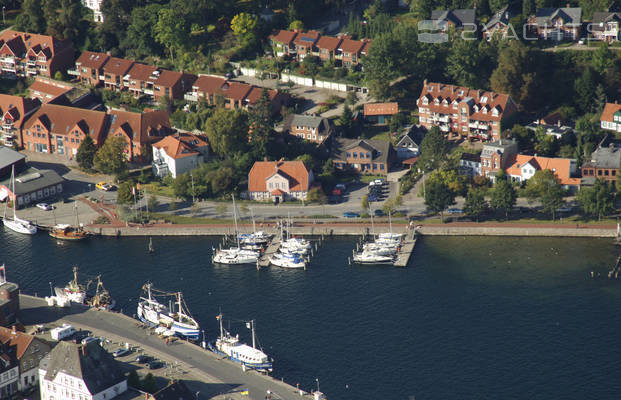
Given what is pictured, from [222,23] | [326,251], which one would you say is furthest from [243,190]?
[222,23]

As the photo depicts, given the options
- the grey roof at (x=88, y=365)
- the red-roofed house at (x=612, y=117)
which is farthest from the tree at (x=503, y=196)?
the grey roof at (x=88, y=365)

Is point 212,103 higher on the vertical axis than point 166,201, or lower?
higher

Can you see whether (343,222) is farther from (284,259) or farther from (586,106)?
(586,106)

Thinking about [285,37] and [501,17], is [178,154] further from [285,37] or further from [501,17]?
[501,17]

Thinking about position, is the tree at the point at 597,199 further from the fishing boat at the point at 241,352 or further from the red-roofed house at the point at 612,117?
the fishing boat at the point at 241,352

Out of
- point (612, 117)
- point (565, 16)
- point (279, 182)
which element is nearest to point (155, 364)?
point (279, 182)

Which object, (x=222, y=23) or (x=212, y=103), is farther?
(x=222, y=23)
